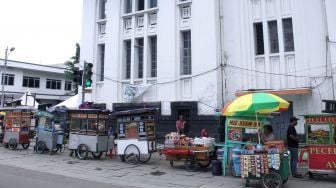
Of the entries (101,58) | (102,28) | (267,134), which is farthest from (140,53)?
(267,134)

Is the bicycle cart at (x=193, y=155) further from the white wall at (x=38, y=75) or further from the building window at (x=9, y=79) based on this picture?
the building window at (x=9, y=79)

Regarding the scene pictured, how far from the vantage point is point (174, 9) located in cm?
1944

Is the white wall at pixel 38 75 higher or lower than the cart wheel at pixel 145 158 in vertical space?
higher

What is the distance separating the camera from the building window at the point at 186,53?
19344 millimetres

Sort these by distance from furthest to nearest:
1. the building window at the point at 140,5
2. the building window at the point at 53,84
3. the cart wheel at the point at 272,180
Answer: the building window at the point at 53,84
the building window at the point at 140,5
the cart wheel at the point at 272,180

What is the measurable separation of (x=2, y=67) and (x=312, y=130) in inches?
1541

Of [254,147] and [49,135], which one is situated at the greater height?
[49,135]

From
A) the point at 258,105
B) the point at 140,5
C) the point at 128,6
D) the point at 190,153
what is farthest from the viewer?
the point at 128,6

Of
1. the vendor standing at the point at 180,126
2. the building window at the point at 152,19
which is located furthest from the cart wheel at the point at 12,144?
the building window at the point at 152,19

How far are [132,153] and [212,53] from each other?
7.53m

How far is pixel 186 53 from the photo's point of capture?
19.5 m

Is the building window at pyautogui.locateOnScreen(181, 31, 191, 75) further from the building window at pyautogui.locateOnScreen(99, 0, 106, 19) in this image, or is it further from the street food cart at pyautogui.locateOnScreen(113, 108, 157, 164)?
→ the building window at pyautogui.locateOnScreen(99, 0, 106, 19)

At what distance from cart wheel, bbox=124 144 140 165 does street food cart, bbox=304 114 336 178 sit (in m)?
6.71

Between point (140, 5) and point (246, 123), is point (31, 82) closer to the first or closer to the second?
point (140, 5)
